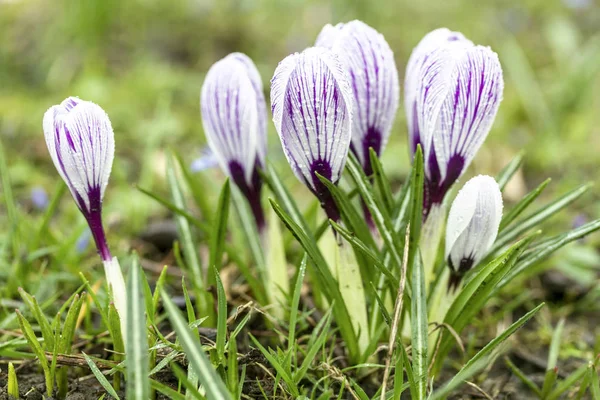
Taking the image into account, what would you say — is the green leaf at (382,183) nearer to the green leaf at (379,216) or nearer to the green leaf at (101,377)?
the green leaf at (379,216)

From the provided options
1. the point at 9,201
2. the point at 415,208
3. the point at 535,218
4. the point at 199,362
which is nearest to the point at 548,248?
the point at 535,218

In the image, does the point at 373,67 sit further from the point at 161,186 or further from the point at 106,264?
the point at 161,186

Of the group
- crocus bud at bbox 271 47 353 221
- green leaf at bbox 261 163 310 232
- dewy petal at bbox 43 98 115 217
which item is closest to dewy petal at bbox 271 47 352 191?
crocus bud at bbox 271 47 353 221

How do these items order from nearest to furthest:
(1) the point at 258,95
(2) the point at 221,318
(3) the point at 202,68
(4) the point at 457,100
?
(2) the point at 221,318, (4) the point at 457,100, (1) the point at 258,95, (3) the point at 202,68

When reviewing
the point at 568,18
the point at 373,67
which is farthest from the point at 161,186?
the point at 568,18

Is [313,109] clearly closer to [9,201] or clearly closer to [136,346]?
[136,346]

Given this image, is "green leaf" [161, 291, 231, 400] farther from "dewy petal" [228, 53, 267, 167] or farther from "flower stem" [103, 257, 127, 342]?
"dewy petal" [228, 53, 267, 167]
